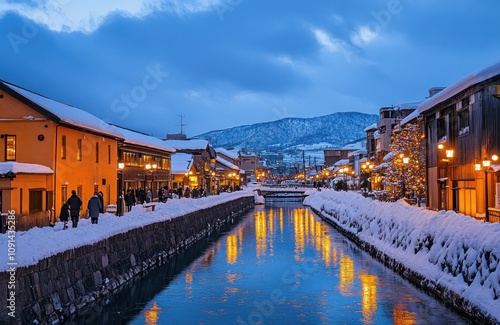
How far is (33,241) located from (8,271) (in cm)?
300

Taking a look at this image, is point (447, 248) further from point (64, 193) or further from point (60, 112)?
point (60, 112)

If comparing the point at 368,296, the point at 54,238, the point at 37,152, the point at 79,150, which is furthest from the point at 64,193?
the point at 368,296

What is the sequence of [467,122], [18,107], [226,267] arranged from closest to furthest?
1. [226,267]
2. [467,122]
3. [18,107]

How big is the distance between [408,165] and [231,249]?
19754 mm

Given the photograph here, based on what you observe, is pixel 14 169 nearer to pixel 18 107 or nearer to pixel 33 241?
pixel 18 107

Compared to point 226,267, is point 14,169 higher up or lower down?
higher up

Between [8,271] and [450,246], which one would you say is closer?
[8,271]

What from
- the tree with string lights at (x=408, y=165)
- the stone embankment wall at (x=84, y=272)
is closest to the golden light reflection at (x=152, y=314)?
the stone embankment wall at (x=84, y=272)

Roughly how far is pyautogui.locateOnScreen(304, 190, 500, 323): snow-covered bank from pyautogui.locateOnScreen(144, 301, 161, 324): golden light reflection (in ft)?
29.5

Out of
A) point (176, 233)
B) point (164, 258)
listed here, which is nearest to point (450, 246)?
point (164, 258)

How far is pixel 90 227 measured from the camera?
21781 mm

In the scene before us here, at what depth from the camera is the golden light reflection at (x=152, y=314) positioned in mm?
17297

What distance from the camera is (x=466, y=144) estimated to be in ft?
100

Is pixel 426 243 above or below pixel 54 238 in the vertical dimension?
below
